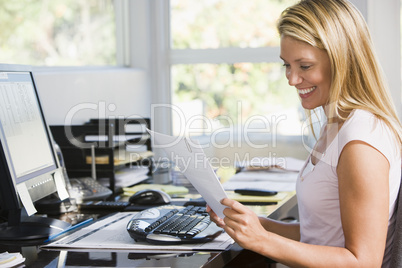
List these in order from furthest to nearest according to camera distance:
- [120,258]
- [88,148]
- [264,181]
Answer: [264,181] < [88,148] < [120,258]

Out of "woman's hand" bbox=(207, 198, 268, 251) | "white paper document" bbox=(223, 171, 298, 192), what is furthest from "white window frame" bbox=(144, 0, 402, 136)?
"woman's hand" bbox=(207, 198, 268, 251)

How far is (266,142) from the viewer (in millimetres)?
3322

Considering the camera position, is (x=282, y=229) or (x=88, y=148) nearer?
(x=282, y=229)

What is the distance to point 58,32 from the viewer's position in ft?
9.23

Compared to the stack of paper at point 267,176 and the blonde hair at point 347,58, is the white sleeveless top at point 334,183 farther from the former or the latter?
the stack of paper at point 267,176

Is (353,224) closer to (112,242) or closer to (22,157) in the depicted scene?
(112,242)

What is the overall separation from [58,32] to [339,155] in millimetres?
1909

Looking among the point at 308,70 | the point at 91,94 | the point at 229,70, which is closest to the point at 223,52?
the point at 229,70

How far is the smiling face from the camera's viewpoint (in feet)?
4.62

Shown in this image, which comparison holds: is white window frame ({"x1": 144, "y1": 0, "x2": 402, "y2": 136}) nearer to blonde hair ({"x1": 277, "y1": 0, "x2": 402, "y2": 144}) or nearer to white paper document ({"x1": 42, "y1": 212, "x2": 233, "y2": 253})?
blonde hair ({"x1": 277, "y1": 0, "x2": 402, "y2": 144})

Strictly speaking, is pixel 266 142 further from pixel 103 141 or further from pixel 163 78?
pixel 103 141

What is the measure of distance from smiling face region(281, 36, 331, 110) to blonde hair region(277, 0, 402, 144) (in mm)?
25

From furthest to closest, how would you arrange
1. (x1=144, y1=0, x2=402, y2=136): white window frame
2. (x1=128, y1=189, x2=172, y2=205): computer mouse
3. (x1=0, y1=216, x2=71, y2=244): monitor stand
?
(x1=144, y1=0, x2=402, y2=136): white window frame < (x1=128, y1=189, x2=172, y2=205): computer mouse < (x1=0, y1=216, x2=71, y2=244): monitor stand

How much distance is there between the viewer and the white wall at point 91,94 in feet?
8.38
